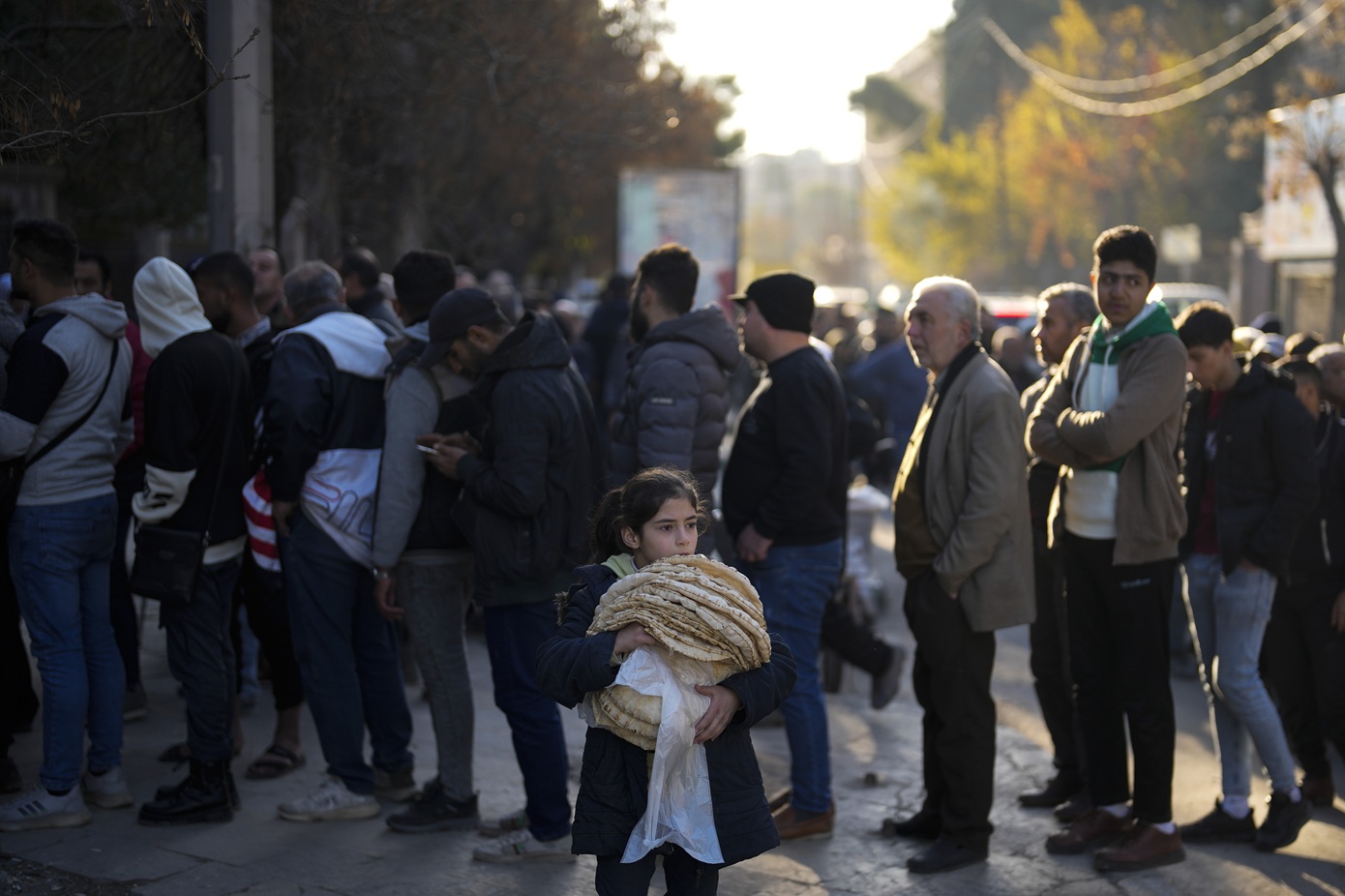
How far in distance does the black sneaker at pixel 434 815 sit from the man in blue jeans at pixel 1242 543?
280 centimetres

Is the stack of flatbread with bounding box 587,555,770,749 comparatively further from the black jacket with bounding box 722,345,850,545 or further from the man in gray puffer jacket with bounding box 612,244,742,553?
the black jacket with bounding box 722,345,850,545

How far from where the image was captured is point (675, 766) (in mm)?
3447

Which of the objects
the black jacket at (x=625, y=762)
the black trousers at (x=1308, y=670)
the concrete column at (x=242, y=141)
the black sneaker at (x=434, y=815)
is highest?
the concrete column at (x=242, y=141)

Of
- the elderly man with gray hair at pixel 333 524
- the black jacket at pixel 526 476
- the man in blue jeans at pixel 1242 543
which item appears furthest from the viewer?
the man in blue jeans at pixel 1242 543

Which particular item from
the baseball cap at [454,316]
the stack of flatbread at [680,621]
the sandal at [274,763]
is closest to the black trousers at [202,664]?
the sandal at [274,763]

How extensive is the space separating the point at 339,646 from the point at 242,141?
3.43m

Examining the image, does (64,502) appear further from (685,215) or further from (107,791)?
(685,215)

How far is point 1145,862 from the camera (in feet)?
17.0

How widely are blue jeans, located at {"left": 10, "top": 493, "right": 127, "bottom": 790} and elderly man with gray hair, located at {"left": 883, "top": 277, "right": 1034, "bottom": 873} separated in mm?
3030

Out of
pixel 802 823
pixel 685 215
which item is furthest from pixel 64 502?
pixel 685 215

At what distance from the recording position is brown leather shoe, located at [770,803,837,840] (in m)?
5.51

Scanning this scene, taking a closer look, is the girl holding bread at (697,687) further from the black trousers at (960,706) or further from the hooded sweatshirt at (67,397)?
the hooded sweatshirt at (67,397)

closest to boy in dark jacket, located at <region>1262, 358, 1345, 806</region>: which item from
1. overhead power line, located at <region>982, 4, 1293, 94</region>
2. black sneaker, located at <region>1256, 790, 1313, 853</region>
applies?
black sneaker, located at <region>1256, 790, 1313, 853</region>

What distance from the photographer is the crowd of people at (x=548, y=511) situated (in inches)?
201
